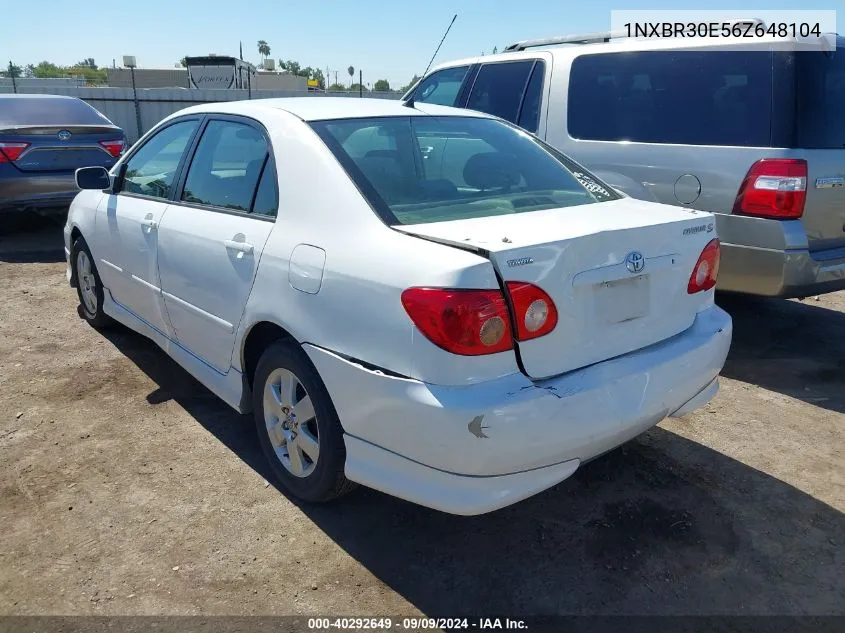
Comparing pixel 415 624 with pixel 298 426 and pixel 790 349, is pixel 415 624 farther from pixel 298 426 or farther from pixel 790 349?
pixel 790 349

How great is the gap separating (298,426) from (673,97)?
346 cm

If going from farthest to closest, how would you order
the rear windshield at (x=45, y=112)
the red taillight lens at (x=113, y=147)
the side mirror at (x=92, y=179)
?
the red taillight lens at (x=113, y=147) → the rear windshield at (x=45, y=112) → the side mirror at (x=92, y=179)

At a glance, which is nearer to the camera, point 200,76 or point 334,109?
point 334,109

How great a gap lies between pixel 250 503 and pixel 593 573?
1.46 metres

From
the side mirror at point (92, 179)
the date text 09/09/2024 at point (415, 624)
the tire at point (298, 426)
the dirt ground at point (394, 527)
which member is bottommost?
the date text 09/09/2024 at point (415, 624)

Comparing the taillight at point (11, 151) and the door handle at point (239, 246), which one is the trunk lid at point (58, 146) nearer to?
the taillight at point (11, 151)

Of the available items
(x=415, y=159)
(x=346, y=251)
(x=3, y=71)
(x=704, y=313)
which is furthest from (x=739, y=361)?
(x=3, y=71)

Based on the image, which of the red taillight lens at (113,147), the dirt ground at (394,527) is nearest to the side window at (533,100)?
the dirt ground at (394,527)

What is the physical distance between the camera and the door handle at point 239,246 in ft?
9.64

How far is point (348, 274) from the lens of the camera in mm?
2439

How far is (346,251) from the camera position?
2.50m

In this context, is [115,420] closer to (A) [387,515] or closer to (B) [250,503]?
(B) [250,503]

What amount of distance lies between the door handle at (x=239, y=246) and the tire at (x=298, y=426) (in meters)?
0.42

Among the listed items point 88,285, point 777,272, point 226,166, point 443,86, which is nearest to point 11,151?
point 88,285
